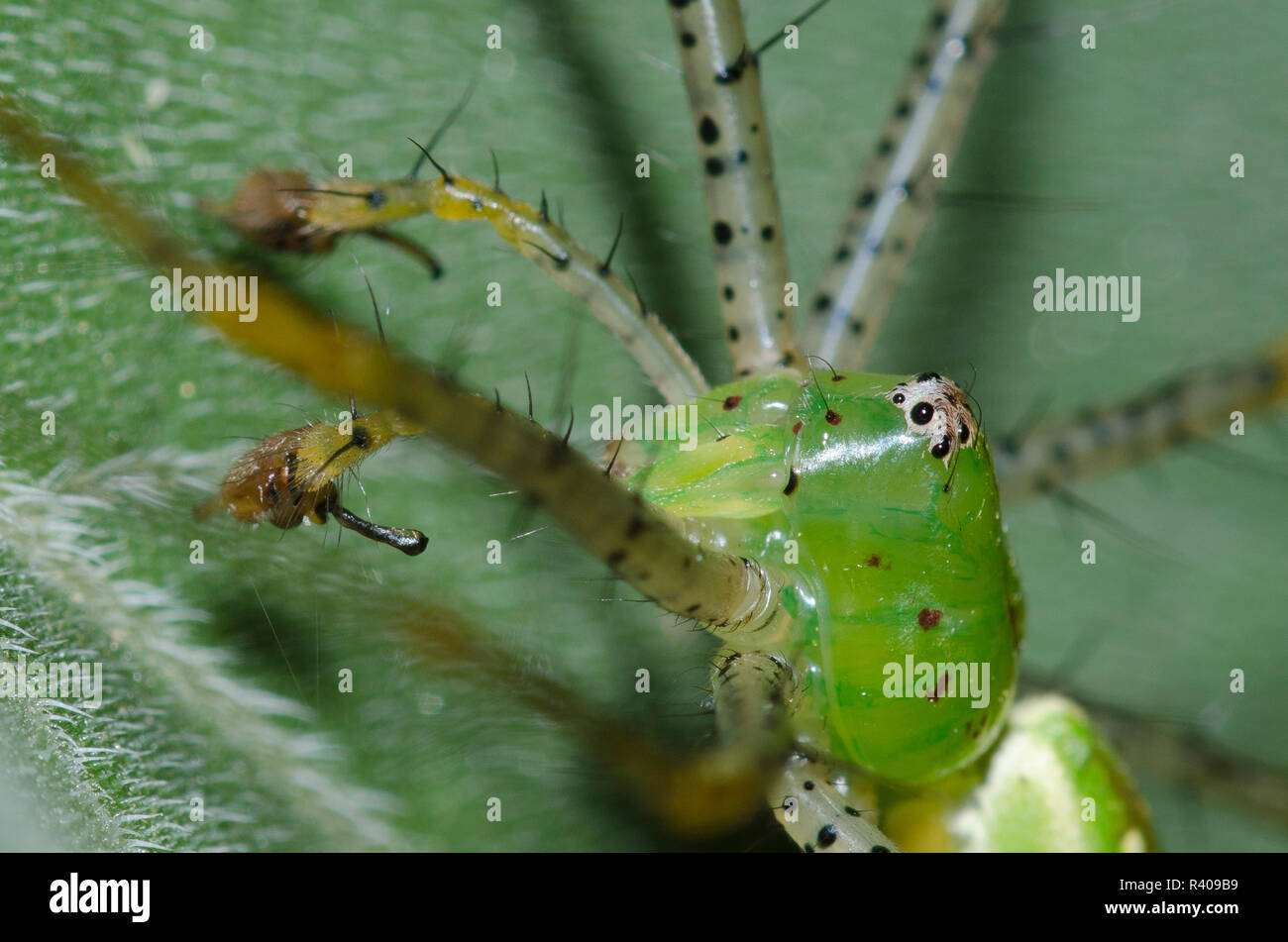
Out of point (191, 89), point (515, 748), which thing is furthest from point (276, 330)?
point (191, 89)

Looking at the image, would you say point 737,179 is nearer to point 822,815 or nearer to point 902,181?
point 902,181

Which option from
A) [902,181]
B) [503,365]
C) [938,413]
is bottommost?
[938,413]

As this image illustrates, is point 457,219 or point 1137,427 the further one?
point 1137,427

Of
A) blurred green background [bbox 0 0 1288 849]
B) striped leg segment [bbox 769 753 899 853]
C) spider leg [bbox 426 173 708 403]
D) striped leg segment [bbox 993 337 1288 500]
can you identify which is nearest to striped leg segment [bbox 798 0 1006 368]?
blurred green background [bbox 0 0 1288 849]

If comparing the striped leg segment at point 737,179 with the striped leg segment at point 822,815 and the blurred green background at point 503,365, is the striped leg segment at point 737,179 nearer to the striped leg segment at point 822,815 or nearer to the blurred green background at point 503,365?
the blurred green background at point 503,365

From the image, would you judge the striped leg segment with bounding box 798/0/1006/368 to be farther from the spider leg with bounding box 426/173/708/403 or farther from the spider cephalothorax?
the spider cephalothorax

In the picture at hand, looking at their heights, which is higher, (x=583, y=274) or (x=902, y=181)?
(x=902, y=181)

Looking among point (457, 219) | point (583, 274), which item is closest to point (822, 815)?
point (583, 274)

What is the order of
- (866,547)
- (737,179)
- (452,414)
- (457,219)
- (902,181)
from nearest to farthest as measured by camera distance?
1. (452,414)
2. (866,547)
3. (457,219)
4. (737,179)
5. (902,181)
